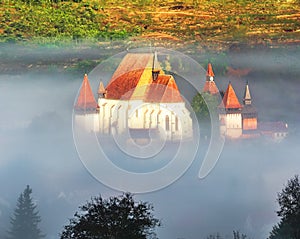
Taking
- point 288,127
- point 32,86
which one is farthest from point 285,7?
point 32,86

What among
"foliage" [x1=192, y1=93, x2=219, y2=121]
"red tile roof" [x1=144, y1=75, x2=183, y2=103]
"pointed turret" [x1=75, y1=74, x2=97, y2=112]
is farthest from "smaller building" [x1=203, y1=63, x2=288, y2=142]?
"pointed turret" [x1=75, y1=74, x2=97, y2=112]

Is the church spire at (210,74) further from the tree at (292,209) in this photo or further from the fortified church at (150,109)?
the tree at (292,209)

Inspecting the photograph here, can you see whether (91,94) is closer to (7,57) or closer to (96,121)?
(96,121)

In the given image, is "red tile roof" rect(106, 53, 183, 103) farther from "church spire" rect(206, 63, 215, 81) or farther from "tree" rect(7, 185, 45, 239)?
"tree" rect(7, 185, 45, 239)

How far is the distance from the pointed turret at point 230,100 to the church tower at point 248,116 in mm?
532

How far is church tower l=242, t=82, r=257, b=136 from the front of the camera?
174 ft

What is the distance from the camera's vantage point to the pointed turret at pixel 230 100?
54594 millimetres

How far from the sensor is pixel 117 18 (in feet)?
198

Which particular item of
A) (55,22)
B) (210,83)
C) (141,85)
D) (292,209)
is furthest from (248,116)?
(292,209)

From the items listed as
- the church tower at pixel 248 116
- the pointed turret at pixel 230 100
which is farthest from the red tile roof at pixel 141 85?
the church tower at pixel 248 116

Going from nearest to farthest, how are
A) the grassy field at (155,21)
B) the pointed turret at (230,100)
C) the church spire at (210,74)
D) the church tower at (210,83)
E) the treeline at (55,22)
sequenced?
the pointed turret at (230,100)
the church tower at (210,83)
the church spire at (210,74)
the treeline at (55,22)
the grassy field at (155,21)

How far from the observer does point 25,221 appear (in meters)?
47.2

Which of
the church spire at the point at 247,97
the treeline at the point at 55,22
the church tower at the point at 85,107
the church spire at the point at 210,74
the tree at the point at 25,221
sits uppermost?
the treeline at the point at 55,22

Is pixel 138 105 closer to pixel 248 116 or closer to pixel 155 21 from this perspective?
pixel 248 116
